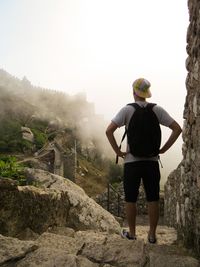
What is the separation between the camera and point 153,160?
14.2 feet

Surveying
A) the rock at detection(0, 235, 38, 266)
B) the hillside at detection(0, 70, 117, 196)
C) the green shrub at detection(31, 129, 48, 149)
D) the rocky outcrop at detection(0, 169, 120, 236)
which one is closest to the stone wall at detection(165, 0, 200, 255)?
the rock at detection(0, 235, 38, 266)

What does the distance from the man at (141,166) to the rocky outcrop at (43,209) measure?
123 cm

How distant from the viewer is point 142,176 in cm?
438

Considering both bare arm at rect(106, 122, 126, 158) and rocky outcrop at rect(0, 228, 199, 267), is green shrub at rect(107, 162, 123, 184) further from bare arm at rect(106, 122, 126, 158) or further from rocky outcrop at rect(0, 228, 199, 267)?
rocky outcrop at rect(0, 228, 199, 267)

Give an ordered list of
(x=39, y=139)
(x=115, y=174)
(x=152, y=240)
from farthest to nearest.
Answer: (x=39, y=139) → (x=115, y=174) → (x=152, y=240)

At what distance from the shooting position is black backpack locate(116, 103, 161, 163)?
423cm

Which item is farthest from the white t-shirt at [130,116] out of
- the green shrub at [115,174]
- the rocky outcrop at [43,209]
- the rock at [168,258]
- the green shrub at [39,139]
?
the green shrub at [39,139]

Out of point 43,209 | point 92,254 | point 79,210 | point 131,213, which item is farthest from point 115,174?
point 92,254

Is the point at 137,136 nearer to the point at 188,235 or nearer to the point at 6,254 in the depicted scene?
the point at 188,235

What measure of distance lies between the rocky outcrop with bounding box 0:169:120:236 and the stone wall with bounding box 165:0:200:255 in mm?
1773

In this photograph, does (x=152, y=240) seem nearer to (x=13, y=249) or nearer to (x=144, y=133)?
(x=144, y=133)

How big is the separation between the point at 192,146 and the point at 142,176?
0.70 m

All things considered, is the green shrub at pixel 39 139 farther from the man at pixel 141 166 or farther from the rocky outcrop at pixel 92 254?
the rocky outcrop at pixel 92 254

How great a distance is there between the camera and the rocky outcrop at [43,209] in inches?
184
